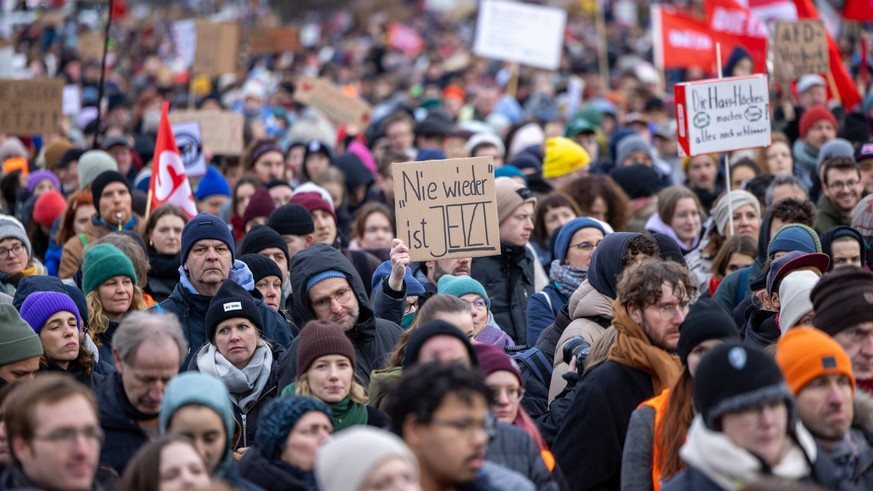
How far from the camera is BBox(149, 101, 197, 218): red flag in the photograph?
10.7 metres

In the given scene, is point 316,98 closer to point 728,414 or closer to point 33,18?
point 728,414

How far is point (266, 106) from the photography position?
71.0 feet

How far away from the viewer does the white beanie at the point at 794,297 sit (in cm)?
647

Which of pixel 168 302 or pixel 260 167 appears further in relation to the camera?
pixel 260 167

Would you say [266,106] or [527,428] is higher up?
[266,106]

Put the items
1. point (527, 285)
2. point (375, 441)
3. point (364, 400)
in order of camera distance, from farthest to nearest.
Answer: point (527, 285) < point (364, 400) < point (375, 441)

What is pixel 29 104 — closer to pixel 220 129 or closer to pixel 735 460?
pixel 220 129

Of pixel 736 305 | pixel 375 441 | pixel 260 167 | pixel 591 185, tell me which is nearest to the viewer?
pixel 375 441

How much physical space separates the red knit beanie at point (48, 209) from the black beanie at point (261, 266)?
333cm

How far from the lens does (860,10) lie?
1562 cm

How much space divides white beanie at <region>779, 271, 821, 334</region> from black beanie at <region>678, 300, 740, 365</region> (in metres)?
0.96

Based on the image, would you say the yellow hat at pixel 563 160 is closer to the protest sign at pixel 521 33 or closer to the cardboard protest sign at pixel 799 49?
the cardboard protest sign at pixel 799 49

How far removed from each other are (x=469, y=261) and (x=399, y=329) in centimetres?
110

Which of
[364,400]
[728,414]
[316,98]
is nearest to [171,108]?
[316,98]
